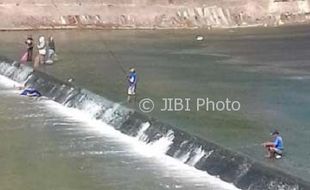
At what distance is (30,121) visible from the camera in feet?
77.8

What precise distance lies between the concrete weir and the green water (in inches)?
19.5

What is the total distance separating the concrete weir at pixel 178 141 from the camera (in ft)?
51.6

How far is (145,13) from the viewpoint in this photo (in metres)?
62.2

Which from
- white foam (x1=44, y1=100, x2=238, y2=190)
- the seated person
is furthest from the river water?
the seated person

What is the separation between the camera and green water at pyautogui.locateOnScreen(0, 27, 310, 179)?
2005 cm

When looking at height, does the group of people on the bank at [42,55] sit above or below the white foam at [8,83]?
above

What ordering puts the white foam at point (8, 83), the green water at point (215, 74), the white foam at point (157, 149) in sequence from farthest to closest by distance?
the white foam at point (8, 83)
the green water at point (215, 74)
the white foam at point (157, 149)

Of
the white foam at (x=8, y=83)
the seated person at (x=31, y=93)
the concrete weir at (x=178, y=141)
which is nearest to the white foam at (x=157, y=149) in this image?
the concrete weir at (x=178, y=141)

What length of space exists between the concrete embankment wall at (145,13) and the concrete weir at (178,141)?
28.6 m

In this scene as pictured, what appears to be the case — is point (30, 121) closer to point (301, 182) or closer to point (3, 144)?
point (3, 144)

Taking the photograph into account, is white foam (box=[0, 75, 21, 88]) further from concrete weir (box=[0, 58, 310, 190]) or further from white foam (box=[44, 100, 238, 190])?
white foam (box=[44, 100, 238, 190])

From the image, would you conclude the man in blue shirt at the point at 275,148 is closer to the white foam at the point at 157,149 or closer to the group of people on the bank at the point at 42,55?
the white foam at the point at 157,149

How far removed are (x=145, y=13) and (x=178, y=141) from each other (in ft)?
143

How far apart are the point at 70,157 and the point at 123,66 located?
1568 cm
